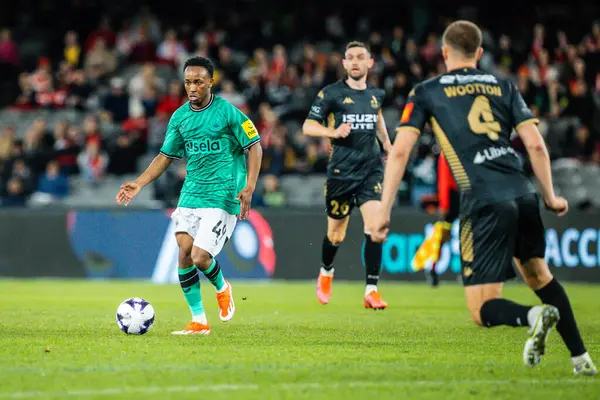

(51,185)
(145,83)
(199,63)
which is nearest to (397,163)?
(199,63)

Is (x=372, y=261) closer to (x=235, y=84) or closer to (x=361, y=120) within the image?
(x=361, y=120)

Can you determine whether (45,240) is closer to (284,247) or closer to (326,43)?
(284,247)

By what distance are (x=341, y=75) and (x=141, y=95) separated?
14.2 ft

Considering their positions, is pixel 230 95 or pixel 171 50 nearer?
Result: pixel 230 95

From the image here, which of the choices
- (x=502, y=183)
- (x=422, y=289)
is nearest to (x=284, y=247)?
(x=422, y=289)

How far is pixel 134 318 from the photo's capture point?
29.5ft

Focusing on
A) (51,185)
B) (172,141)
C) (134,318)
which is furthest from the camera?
(51,185)

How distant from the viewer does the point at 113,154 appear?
21062mm

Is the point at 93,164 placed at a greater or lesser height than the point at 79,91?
lesser

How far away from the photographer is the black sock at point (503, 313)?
20.0 feet

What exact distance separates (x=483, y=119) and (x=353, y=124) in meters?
5.55

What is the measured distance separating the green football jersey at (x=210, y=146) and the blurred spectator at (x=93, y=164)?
1191 centimetres

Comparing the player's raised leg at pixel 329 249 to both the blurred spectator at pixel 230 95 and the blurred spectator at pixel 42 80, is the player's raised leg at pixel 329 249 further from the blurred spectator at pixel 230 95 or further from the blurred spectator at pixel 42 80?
the blurred spectator at pixel 42 80

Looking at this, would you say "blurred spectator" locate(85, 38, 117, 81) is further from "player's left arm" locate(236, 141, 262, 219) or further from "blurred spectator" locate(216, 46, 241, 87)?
"player's left arm" locate(236, 141, 262, 219)
